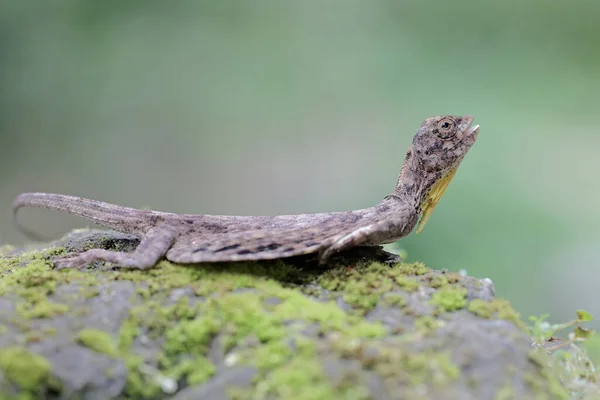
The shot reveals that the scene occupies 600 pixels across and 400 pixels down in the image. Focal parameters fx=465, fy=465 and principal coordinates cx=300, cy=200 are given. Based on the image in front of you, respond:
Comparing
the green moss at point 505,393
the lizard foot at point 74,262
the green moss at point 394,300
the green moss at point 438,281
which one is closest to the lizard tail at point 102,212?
the lizard foot at point 74,262

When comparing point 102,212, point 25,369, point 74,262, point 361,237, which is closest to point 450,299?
point 361,237

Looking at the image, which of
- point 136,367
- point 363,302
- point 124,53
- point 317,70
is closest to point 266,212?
point 317,70

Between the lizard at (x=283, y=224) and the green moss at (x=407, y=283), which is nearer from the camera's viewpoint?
the green moss at (x=407, y=283)

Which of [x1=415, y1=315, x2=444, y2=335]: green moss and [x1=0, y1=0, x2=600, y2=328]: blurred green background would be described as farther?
[x1=0, y1=0, x2=600, y2=328]: blurred green background

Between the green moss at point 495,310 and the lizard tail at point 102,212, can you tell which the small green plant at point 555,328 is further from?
the lizard tail at point 102,212

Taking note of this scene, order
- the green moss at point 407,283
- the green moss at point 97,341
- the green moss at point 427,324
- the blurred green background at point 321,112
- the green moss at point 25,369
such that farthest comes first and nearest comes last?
the blurred green background at point 321,112 < the green moss at point 407,283 < the green moss at point 427,324 < the green moss at point 97,341 < the green moss at point 25,369

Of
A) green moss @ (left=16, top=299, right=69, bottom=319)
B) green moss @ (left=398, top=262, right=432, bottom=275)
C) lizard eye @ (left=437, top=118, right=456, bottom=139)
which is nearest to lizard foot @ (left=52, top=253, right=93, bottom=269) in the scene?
green moss @ (left=16, top=299, right=69, bottom=319)

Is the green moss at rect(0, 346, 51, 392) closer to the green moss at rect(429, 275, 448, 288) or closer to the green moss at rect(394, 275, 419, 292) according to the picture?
the green moss at rect(394, 275, 419, 292)
